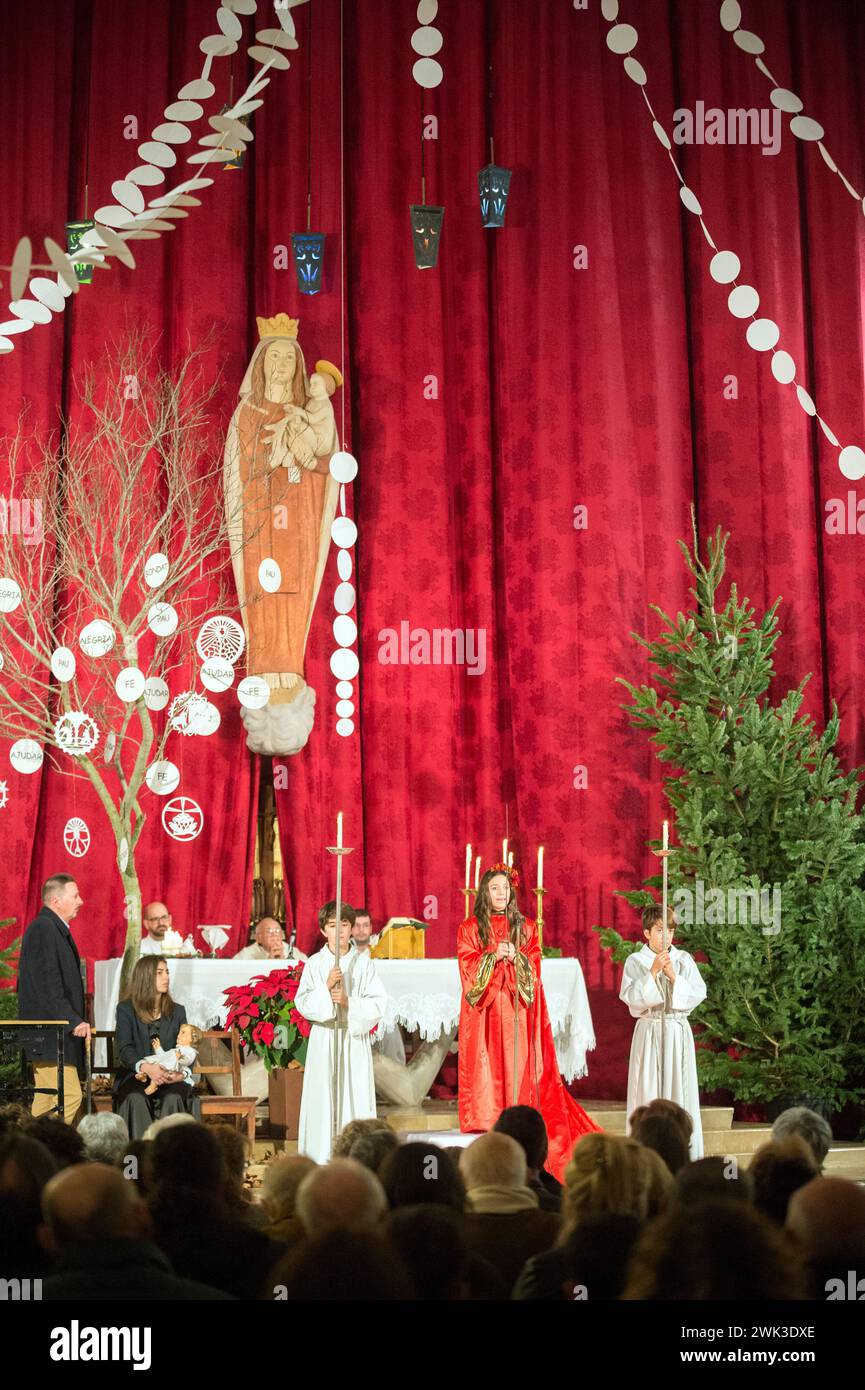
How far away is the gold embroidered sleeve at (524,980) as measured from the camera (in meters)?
8.47

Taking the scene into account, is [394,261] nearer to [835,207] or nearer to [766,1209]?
[835,207]

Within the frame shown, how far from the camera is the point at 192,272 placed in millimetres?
11625

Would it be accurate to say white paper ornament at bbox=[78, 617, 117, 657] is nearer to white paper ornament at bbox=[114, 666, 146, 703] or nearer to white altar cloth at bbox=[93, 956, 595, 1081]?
white paper ornament at bbox=[114, 666, 146, 703]

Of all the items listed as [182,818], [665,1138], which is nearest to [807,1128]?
[665,1138]

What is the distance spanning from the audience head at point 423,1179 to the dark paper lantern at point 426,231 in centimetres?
794

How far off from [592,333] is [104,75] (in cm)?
373

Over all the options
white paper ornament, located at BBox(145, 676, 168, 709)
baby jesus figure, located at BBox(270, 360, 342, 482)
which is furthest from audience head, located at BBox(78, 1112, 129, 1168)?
baby jesus figure, located at BBox(270, 360, 342, 482)

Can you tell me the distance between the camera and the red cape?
27.8ft

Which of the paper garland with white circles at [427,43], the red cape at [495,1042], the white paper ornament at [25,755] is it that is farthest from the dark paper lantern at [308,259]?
the red cape at [495,1042]

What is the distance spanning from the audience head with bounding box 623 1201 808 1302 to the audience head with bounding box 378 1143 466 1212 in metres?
0.73

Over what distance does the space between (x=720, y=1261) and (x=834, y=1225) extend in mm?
300

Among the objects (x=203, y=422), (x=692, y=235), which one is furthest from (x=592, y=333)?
(x=203, y=422)
